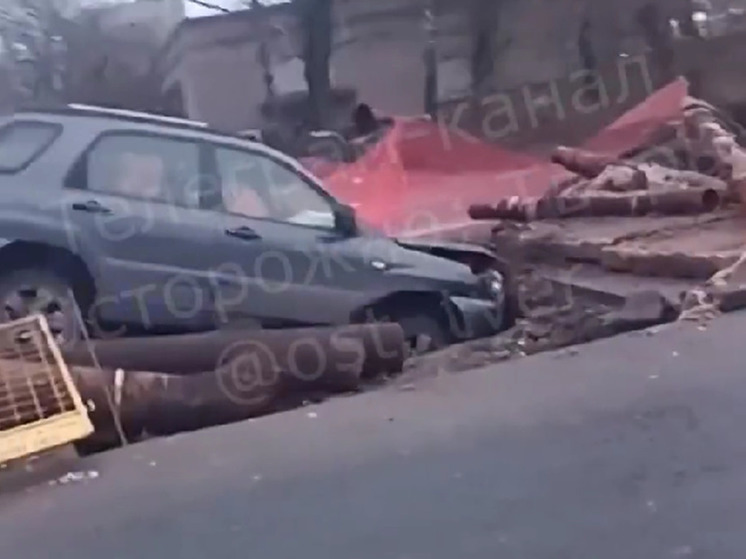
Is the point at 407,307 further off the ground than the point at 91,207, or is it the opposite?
the point at 91,207

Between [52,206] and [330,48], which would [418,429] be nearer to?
[52,206]

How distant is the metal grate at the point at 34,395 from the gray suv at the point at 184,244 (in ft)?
1.20

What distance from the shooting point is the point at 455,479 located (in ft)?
12.3

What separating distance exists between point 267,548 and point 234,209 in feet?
8.15

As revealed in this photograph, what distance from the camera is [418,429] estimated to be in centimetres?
434

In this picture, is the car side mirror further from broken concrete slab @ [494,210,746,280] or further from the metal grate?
the metal grate

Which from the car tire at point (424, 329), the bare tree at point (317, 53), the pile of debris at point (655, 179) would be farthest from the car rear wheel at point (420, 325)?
the pile of debris at point (655, 179)

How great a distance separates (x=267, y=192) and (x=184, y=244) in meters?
0.49

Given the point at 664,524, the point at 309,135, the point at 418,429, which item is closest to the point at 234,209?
the point at 309,135

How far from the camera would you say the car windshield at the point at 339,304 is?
357 centimetres

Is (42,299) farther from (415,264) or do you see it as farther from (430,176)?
(430,176)

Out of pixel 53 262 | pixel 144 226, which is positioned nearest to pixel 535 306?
pixel 144 226

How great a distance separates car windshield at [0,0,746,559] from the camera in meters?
3.57

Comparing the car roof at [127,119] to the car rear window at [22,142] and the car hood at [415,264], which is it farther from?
the car hood at [415,264]
